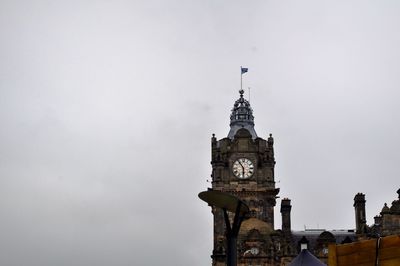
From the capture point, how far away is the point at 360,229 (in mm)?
76250

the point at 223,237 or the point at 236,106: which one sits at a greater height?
the point at 236,106

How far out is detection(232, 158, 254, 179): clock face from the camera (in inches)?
3196

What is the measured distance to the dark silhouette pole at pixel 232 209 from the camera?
16109mm

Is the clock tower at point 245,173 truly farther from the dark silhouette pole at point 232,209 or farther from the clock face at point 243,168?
the dark silhouette pole at point 232,209

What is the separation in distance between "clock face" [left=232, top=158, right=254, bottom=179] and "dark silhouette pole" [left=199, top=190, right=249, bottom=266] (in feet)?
210

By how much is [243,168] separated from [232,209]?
6429cm

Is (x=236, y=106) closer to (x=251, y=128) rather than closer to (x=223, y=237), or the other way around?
(x=251, y=128)

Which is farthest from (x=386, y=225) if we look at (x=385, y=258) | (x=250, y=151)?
(x=385, y=258)

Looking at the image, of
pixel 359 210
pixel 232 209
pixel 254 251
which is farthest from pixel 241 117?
pixel 232 209

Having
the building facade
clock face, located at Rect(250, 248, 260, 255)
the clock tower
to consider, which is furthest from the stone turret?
clock face, located at Rect(250, 248, 260, 255)

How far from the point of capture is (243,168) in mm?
81438

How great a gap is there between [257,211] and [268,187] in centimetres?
309

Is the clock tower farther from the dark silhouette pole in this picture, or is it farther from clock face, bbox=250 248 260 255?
the dark silhouette pole

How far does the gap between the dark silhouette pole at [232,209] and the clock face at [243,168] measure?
63.9 metres
